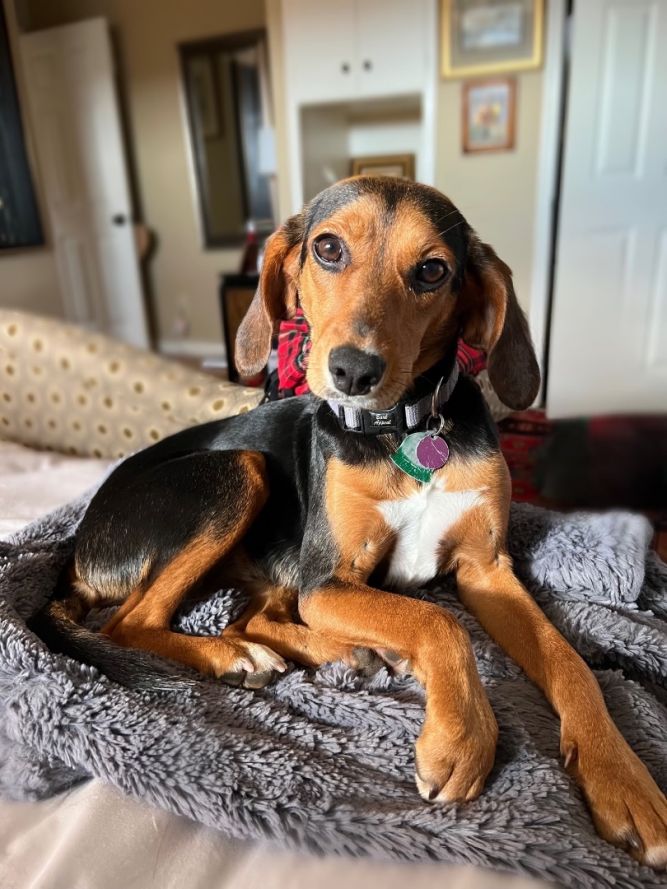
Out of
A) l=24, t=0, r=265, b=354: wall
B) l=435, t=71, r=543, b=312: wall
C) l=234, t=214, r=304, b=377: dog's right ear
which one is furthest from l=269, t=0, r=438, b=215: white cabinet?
l=234, t=214, r=304, b=377: dog's right ear

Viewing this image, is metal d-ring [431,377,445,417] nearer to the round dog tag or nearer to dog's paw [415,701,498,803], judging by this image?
the round dog tag

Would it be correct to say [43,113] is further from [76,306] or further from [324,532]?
[324,532]

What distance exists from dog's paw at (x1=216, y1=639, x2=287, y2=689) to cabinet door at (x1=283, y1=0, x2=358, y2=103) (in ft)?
15.0

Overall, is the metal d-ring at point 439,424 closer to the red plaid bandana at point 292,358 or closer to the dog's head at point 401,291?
the dog's head at point 401,291

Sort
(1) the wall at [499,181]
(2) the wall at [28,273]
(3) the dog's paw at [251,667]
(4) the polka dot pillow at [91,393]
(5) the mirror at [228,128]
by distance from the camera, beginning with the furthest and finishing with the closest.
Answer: (5) the mirror at [228,128]
(2) the wall at [28,273]
(1) the wall at [499,181]
(4) the polka dot pillow at [91,393]
(3) the dog's paw at [251,667]

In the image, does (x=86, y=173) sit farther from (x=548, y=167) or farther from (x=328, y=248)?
(x=328, y=248)

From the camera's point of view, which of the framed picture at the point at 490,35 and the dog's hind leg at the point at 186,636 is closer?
the dog's hind leg at the point at 186,636

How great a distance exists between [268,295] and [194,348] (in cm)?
587

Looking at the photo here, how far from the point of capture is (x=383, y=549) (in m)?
1.31

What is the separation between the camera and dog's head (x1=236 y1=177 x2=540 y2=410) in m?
1.07

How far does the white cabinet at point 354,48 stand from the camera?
4426 mm

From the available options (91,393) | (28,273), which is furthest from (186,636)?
(28,273)

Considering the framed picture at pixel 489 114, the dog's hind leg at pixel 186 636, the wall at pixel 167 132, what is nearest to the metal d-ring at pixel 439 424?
the dog's hind leg at pixel 186 636

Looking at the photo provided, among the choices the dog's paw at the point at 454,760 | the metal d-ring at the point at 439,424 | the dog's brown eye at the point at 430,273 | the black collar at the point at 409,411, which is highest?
the dog's brown eye at the point at 430,273
